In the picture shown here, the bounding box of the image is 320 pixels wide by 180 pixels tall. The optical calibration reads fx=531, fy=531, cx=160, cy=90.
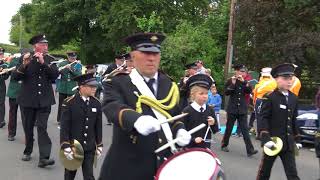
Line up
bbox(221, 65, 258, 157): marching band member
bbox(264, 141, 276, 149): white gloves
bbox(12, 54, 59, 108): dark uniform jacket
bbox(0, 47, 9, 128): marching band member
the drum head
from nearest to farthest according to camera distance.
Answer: the drum head → bbox(264, 141, 276, 149): white gloves → bbox(12, 54, 59, 108): dark uniform jacket → bbox(221, 65, 258, 157): marching band member → bbox(0, 47, 9, 128): marching band member

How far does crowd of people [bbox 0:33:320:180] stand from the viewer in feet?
13.1

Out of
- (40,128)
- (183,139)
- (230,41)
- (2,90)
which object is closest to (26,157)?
(40,128)

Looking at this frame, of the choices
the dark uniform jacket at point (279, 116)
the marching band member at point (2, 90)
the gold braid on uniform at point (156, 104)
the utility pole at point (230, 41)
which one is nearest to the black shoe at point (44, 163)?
the dark uniform jacket at point (279, 116)

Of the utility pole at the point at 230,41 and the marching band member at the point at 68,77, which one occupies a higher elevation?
the utility pole at the point at 230,41

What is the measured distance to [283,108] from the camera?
7.10m

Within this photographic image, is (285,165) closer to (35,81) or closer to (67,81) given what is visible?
(35,81)

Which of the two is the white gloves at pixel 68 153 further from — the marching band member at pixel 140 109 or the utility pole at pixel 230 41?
the utility pole at pixel 230 41

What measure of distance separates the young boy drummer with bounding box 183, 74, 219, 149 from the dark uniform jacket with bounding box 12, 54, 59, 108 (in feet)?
8.93

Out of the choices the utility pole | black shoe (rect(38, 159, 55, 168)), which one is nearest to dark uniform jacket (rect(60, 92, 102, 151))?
black shoe (rect(38, 159, 55, 168))

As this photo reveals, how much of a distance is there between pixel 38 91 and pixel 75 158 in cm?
263

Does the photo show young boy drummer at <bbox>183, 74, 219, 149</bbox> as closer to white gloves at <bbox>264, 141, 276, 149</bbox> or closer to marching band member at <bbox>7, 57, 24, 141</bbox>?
white gloves at <bbox>264, 141, 276, 149</bbox>

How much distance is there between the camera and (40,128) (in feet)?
28.2

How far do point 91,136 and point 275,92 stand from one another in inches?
99.6

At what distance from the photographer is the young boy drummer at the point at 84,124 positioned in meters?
6.72
